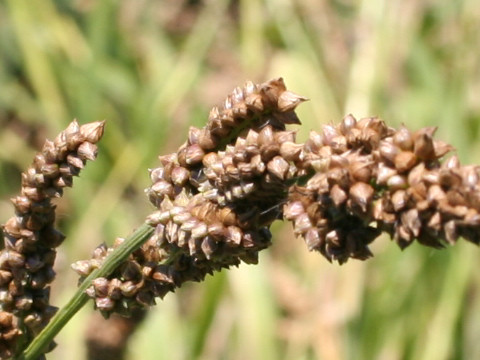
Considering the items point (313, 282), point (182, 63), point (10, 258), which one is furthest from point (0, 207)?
point (10, 258)

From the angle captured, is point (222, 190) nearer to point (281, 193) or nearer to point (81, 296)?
point (281, 193)

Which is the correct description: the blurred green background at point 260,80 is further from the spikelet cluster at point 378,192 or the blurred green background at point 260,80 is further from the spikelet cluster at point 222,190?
the spikelet cluster at point 378,192

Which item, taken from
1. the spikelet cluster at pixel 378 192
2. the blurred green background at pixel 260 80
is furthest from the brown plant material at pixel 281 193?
the blurred green background at pixel 260 80

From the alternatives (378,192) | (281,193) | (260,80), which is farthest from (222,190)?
(260,80)

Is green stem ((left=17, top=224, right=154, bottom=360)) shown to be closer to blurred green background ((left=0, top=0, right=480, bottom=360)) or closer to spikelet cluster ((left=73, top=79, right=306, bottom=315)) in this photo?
spikelet cluster ((left=73, top=79, right=306, bottom=315))

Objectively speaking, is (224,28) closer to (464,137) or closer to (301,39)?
(301,39)

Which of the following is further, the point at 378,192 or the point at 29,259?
the point at 29,259

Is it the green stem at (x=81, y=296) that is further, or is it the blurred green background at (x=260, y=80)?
the blurred green background at (x=260, y=80)

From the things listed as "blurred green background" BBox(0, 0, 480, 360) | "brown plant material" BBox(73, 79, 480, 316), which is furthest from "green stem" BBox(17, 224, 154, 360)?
"blurred green background" BBox(0, 0, 480, 360)
